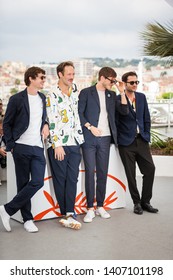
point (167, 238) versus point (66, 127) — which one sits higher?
point (66, 127)

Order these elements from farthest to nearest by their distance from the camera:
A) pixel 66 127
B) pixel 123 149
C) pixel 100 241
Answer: pixel 123 149
pixel 66 127
pixel 100 241

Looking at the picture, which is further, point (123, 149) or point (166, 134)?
point (166, 134)

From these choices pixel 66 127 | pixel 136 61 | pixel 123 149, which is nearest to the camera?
pixel 66 127

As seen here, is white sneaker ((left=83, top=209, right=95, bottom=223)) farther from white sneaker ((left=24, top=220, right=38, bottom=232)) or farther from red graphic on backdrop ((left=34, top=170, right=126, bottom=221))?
white sneaker ((left=24, top=220, right=38, bottom=232))

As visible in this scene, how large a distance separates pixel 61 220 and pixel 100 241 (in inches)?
21.6

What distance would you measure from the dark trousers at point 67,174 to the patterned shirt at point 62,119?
9 cm

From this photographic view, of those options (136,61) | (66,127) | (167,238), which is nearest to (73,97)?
(66,127)

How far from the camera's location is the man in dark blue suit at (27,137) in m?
4.25

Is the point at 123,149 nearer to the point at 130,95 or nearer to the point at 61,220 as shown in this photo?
the point at 130,95

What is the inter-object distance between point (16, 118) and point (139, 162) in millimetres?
1484

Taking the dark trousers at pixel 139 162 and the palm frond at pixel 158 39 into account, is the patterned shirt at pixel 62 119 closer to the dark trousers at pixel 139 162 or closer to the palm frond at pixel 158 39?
the dark trousers at pixel 139 162

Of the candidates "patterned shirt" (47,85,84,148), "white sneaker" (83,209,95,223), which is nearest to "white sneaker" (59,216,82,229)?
"white sneaker" (83,209,95,223)

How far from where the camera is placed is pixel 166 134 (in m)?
9.10

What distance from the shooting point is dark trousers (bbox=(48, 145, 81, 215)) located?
4516mm
